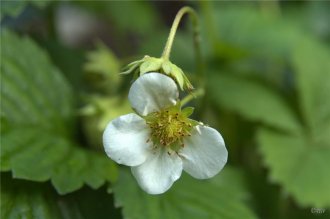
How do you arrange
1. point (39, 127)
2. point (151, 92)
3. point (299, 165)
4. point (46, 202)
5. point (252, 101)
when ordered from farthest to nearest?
point (252, 101), point (299, 165), point (39, 127), point (46, 202), point (151, 92)

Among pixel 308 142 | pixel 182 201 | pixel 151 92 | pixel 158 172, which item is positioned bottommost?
pixel 308 142

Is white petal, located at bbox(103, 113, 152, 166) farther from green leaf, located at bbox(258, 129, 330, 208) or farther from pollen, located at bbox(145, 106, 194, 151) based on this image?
green leaf, located at bbox(258, 129, 330, 208)

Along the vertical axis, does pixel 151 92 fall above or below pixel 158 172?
above

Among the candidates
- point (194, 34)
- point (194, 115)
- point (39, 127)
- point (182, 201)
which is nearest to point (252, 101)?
Answer: point (194, 115)

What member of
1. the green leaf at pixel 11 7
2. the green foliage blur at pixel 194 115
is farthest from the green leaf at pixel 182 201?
the green leaf at pixel 11 7

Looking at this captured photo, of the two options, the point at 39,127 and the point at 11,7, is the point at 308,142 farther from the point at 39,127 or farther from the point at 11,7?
the point at 11,7

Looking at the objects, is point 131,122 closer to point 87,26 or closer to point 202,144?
point 202,144
